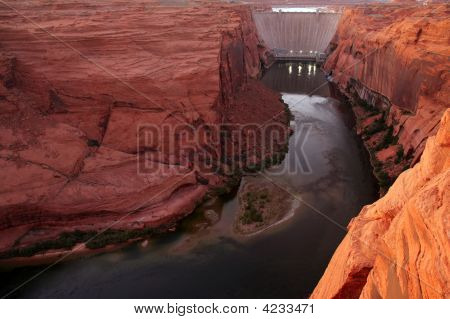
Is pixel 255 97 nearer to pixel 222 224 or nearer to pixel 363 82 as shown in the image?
pixel 363 82

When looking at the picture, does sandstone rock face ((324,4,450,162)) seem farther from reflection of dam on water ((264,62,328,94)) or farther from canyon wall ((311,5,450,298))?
reflection of dam on water ((264,62,328,94))

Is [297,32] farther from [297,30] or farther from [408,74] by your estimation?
[408,74]

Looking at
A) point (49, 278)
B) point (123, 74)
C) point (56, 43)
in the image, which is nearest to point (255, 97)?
point (123, 74)

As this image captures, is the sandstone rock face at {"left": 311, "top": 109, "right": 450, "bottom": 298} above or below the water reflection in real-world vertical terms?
above

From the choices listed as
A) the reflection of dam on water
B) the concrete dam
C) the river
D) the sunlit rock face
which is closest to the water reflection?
the reflection of dam on water

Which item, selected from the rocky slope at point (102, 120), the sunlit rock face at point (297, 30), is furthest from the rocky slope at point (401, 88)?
the sunlit rock face at point (297, 30)

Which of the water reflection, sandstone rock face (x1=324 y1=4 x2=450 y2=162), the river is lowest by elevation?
the river
